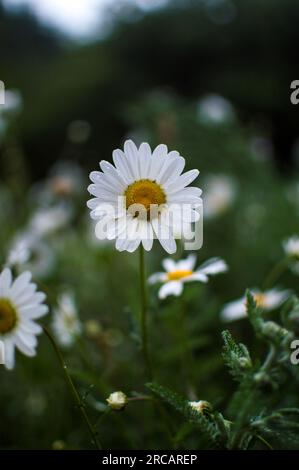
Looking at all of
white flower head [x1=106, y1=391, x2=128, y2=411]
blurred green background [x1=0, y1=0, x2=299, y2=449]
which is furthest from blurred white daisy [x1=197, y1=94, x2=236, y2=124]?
white flower head [x1=106, y1=391, x2=128, y2=411]

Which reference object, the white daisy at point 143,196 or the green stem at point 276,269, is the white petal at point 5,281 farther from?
the green stem at point 276,269

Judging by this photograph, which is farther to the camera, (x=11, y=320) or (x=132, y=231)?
(x=11, y=320)

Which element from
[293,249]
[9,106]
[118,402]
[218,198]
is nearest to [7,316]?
[118,402]

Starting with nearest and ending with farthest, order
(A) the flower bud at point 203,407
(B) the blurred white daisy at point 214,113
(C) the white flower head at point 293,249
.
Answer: (A) the flower bud at point 203,407
(C) the white flower head at point 293,249
(B) the blurred white daisy at point 214,113

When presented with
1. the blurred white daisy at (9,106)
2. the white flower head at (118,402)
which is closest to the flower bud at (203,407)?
the white flower head at (118,402)

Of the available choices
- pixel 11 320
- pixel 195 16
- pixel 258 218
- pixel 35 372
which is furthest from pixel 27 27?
pixel 11 320
